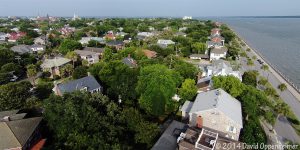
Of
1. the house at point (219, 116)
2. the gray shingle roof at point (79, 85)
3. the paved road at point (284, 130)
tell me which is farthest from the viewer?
the gray shingle roof at point (79, 85)

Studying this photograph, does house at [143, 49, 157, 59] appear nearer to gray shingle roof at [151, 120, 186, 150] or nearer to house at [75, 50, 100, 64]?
house at [75, 50, 100, 64]

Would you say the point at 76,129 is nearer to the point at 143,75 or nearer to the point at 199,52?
the point at 143,75

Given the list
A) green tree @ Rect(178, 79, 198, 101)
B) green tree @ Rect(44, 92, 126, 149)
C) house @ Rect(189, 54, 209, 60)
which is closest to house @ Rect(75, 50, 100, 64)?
house @ Rect(189, 54, 209, 60)

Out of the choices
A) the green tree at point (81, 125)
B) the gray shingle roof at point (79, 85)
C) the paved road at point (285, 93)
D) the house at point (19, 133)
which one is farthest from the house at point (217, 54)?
the house at point (19, 133)

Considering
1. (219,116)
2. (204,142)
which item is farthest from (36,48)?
(204,142)

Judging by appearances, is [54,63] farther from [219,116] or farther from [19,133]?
[219,116]

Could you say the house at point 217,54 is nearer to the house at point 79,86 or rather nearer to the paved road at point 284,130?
the paved road at point 284,130
